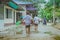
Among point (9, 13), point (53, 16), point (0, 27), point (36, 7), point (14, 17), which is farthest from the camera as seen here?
point (14, 17)

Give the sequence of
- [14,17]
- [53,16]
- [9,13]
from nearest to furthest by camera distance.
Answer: [53,16] → [9,13] → [14,17]

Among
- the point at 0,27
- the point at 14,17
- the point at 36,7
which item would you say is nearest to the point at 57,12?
the point at 36,7

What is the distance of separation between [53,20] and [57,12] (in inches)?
90.7

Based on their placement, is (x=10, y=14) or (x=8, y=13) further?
(x=10, y=14)

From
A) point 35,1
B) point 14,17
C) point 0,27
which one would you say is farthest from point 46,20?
point 0,27

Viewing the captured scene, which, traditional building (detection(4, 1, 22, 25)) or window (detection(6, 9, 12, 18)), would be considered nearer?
traditional building (detection(4, 1, 22, 25))

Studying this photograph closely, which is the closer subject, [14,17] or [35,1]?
[35,1]

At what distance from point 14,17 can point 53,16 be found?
4.40 m

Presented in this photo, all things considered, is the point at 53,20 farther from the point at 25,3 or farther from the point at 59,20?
the point at 25,3

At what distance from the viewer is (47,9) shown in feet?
46.6

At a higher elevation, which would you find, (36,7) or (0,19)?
(36,7)

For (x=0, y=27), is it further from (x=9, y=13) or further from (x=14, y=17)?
(x=14, y=17)

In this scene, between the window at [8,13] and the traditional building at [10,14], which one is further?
the window at [8,13]

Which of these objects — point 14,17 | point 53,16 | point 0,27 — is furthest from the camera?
point 14,17
